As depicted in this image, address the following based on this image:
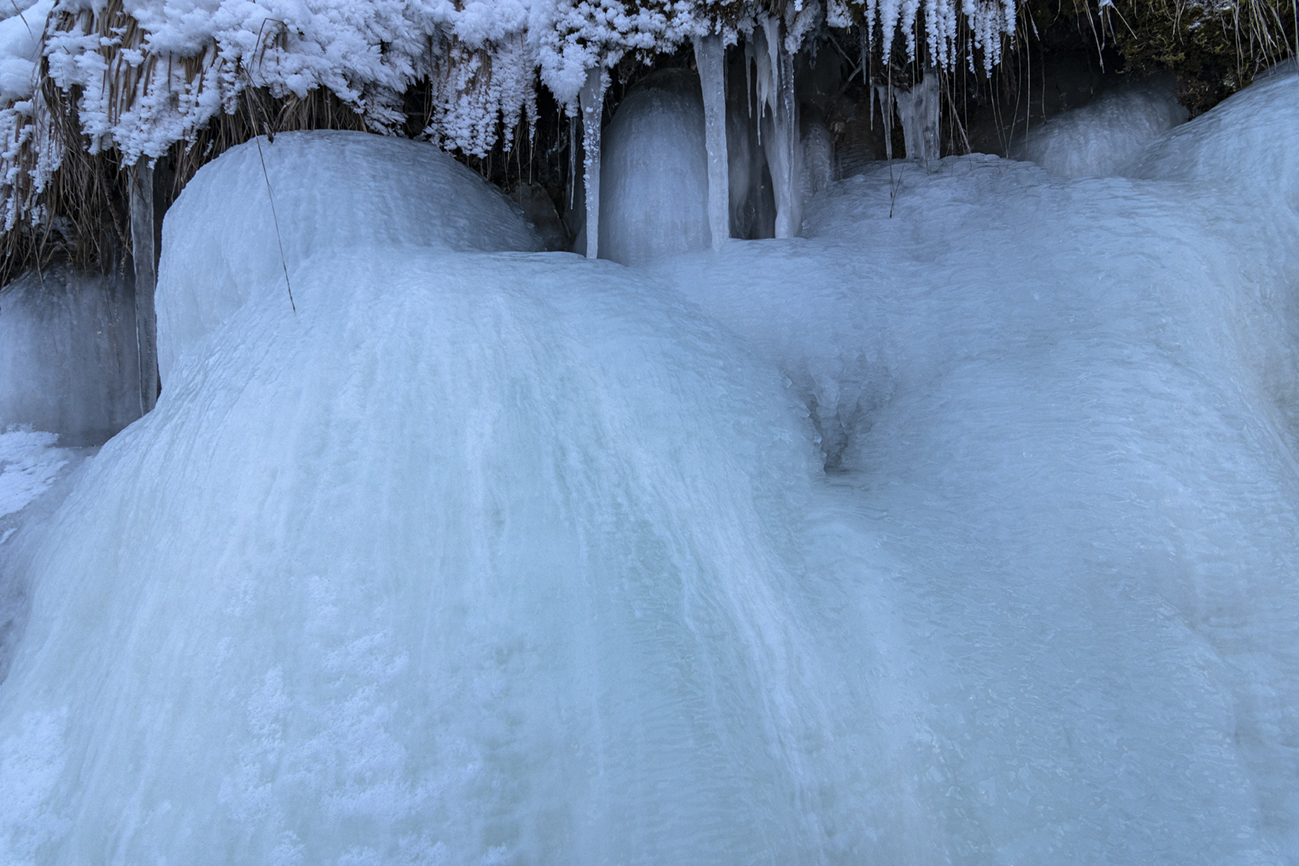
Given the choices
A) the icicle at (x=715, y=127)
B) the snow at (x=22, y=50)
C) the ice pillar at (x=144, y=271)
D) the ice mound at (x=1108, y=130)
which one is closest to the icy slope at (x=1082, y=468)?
the icicle at (x=715, y=127)

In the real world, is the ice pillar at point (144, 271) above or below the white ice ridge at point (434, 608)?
above

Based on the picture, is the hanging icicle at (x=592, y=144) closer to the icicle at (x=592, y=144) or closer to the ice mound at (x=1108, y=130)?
the icicle at (x=592, y=144)

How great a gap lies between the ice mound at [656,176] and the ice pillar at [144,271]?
51.7 inches

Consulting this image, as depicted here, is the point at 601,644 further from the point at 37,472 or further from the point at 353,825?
the point at 37,472

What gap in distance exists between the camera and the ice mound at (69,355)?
260 centimetres

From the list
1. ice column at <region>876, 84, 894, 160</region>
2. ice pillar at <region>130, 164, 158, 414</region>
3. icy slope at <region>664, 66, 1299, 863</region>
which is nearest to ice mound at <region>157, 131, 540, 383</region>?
ice pillar at <region>130, 164, 158, 414</region>

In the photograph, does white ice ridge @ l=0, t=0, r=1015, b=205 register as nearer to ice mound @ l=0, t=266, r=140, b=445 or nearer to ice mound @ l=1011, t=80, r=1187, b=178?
ice mound @ l=1011, t=80, r=1187, b=178

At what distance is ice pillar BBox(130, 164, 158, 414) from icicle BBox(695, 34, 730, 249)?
158 centimetres

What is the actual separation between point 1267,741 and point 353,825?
1.37 metres

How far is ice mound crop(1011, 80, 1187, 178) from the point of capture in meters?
2.35

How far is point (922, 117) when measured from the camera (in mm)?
2371

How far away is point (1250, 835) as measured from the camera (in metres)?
1.15

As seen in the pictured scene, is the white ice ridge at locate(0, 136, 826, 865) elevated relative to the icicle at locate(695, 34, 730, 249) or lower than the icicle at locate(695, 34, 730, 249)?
lower

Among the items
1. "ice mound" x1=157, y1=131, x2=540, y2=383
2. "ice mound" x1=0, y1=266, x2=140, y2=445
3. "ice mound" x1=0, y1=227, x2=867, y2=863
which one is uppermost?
"ice mound" x1=157, y1=131, x2=540, y2=383
